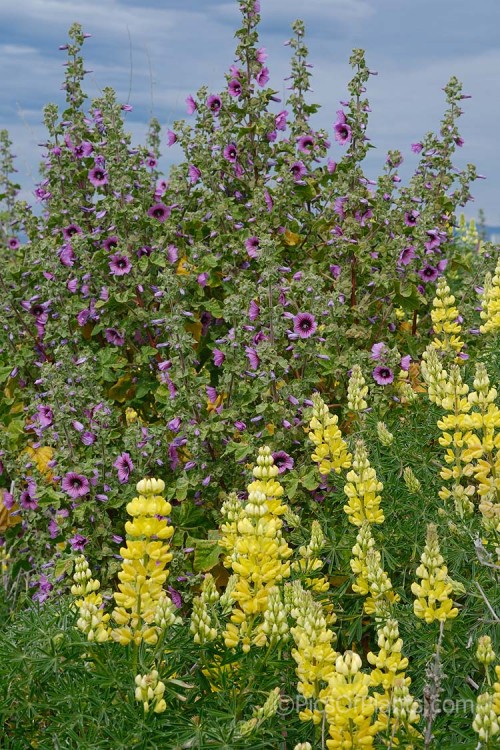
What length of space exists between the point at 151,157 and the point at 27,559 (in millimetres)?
2762

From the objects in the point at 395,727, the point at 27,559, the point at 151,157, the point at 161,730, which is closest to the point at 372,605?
the point at 395,727

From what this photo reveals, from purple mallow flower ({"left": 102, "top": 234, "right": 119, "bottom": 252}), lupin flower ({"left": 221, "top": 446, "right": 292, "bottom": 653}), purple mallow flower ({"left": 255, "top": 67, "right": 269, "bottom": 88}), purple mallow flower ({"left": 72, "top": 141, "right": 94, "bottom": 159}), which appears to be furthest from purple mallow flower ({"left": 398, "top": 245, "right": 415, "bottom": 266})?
lupin flower ({"left": 221, "top": 446, "right": 292, "bottom": 653})

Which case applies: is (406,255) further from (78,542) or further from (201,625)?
(201,625)

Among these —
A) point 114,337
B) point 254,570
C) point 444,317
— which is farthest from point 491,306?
point 254,570

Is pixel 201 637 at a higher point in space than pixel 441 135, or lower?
lower

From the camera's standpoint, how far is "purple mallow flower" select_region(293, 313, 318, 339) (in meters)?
4.45

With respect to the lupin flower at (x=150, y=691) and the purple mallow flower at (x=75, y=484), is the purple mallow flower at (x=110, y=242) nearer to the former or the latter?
the purple mallow flower at (x=75, y=484)

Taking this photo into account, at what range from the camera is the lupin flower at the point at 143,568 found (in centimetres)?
244

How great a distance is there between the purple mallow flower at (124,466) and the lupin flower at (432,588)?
2106mm

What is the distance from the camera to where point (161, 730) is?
8.05ft

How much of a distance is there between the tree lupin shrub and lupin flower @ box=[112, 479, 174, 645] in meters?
1.70

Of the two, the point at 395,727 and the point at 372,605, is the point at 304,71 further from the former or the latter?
the point at 395,727

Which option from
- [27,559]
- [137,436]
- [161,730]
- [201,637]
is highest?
[137,436]

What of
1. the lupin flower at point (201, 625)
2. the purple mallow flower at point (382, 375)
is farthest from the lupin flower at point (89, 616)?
the purple mallow flower at point (382, 375)
